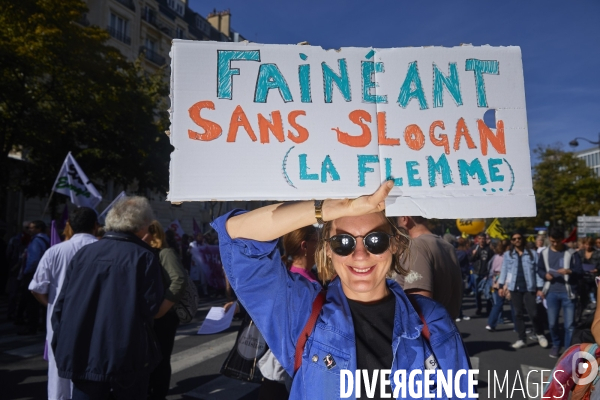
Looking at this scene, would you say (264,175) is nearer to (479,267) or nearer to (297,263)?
(297,263)

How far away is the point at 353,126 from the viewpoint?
180cm

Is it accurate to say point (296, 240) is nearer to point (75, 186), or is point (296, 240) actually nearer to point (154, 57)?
point (75, 186)

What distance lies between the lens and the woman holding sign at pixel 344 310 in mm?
1622

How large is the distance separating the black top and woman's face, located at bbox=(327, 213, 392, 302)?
42 mm

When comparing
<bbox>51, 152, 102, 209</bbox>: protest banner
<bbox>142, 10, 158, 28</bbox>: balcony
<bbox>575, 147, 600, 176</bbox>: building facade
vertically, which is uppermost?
<bbox>142, 10, 158, 28</bbox>: balcony

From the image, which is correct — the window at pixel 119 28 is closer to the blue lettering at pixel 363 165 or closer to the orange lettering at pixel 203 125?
the orange lettering at pixel 203 125

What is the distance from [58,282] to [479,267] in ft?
32.1

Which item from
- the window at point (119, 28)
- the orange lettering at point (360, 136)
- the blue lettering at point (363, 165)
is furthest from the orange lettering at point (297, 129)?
the window at point (119, 28)

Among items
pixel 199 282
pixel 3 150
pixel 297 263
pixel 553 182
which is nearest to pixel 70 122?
pixel 3 150

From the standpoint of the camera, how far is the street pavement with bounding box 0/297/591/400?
5.22m

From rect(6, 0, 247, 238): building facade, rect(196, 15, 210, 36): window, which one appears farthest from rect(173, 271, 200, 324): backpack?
rect(196, 15, 210, 36): window

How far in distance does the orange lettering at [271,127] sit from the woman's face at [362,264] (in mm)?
411

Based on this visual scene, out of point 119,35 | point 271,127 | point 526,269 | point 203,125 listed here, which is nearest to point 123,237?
point 203,125

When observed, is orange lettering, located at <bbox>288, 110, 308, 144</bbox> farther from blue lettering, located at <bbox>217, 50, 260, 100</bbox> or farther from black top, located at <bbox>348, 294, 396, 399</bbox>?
black top, located at <bbox>348, 294, 396, 399</bbox>
